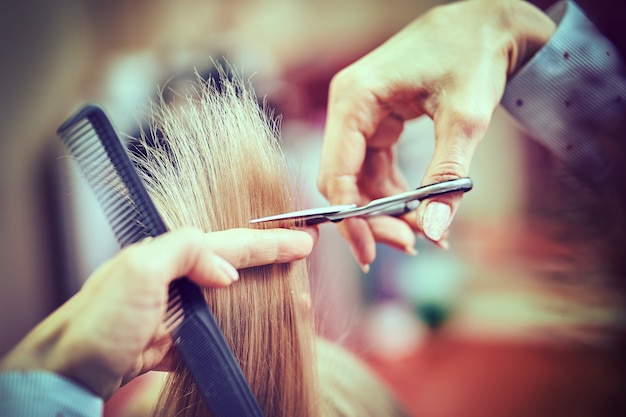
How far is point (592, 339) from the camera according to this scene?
0.91m

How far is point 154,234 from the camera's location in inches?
13.8

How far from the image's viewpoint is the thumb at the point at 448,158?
0.45m

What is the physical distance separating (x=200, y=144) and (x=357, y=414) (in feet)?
1.30

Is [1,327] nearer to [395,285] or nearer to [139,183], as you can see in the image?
[139,183]

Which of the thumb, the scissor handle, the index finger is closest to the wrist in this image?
the thumb

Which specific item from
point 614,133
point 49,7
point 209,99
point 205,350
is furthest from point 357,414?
point 49,7

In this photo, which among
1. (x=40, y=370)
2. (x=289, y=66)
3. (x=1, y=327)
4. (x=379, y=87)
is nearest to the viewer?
(x=40, y=370)

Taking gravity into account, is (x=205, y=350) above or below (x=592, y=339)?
above

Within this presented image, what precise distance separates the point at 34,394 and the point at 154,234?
0.41 ft

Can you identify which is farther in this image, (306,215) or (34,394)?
(306,215)

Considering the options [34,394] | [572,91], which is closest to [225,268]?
[34,394]

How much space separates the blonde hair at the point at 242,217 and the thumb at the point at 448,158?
132 millimetres

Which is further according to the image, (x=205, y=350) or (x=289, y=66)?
(x=289, y=66)

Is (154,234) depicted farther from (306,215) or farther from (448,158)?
(448,158)
